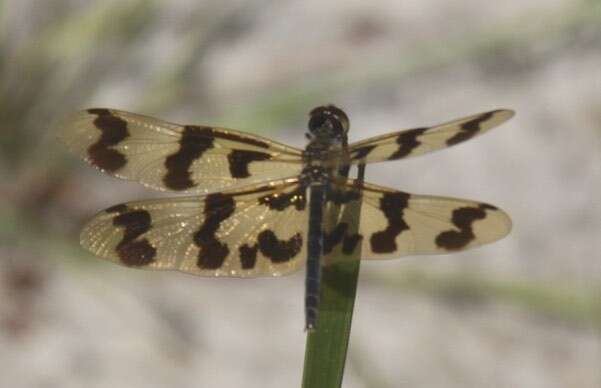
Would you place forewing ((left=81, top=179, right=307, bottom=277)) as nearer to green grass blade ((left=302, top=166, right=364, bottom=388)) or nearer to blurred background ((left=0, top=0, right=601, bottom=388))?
green grass blade ((left=302, top=166, right=364, bottom=388))

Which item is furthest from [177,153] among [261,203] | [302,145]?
[302,145]

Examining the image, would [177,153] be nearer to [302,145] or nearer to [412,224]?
[412,224]

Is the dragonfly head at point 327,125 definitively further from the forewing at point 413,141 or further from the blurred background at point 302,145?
the blurred background at point 302,145

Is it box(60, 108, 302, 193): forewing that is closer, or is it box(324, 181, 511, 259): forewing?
box(324, 181, 511, 259): forewing

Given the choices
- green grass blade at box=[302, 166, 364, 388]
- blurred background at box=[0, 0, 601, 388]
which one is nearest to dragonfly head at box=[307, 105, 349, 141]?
green grass blade at box=[302, 166, 364, 388]

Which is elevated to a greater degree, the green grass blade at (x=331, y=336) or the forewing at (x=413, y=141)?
the forewing at (x=413, y=141)

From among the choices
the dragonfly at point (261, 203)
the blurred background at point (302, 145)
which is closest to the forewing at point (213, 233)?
the dragonfly at point (261, 203)

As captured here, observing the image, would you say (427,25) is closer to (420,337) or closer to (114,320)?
(420,337)
